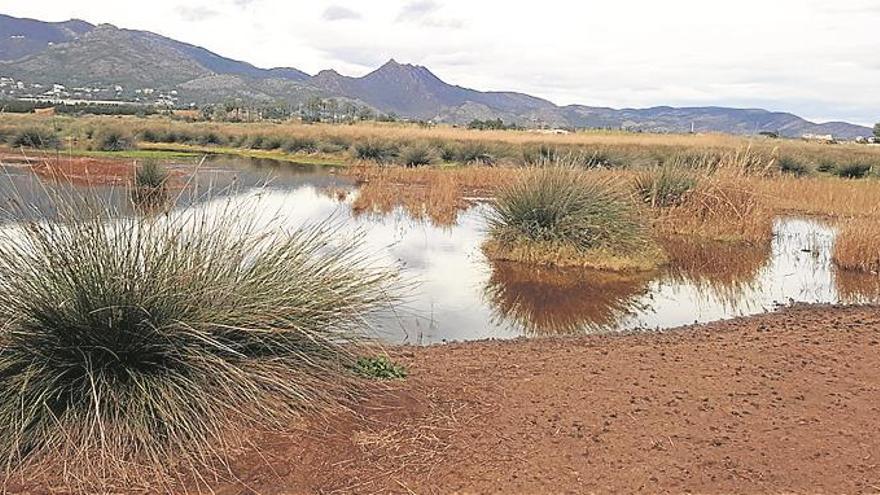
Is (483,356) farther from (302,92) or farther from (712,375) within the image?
(302,92)

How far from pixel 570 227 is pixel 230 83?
13104 centimetres

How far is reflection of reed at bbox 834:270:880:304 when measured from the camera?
1152 cm

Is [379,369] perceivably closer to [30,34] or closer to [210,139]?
[210,139]

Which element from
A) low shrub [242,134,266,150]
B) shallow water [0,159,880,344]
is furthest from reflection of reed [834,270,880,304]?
low shrub [242,134,266,150]

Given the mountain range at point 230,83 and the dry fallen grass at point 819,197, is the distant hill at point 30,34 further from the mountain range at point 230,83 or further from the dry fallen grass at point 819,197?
the dry fallen grass at point 819,197

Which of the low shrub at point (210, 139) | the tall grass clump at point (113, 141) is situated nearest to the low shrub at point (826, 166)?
the tall grass clump at point (113, 141)

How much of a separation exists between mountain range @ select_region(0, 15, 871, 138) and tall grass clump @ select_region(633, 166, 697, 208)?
210ft

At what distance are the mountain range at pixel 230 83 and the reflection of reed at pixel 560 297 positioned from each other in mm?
69356

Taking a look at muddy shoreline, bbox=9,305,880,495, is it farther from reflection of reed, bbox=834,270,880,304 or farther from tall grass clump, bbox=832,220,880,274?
tall grass clump, bbox=832,220,880,274

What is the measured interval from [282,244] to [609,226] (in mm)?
9229

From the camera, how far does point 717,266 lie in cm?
1426

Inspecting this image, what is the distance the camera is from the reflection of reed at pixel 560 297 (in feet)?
32.5

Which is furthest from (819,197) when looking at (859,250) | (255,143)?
(255,143)

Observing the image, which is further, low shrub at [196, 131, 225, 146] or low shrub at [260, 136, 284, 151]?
low shrub at [196, 131, 225, 146]
